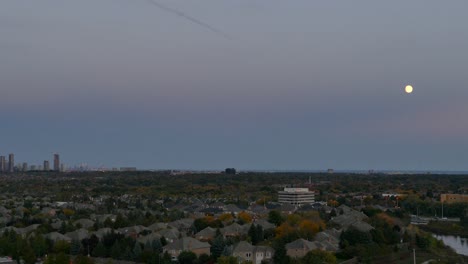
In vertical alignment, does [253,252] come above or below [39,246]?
below

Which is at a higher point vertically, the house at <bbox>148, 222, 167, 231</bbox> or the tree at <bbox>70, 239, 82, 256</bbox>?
the house at <bbox>148, 222, 167, 231</bbox>

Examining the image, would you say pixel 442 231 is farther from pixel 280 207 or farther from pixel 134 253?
pixel 134 253

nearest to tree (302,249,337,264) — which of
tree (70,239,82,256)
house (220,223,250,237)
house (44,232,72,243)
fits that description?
house (220,223,250,237)

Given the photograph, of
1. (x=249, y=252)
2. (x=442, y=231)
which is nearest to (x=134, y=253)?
(x=249, y=252)

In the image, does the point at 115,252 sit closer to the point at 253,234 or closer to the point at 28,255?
the point at 28,255

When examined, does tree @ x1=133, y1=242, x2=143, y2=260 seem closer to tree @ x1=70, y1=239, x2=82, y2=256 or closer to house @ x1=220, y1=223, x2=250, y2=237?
tree @ x1=70, y1=239, x2=82, y2=256

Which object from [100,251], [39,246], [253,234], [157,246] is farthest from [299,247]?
[39,246]
